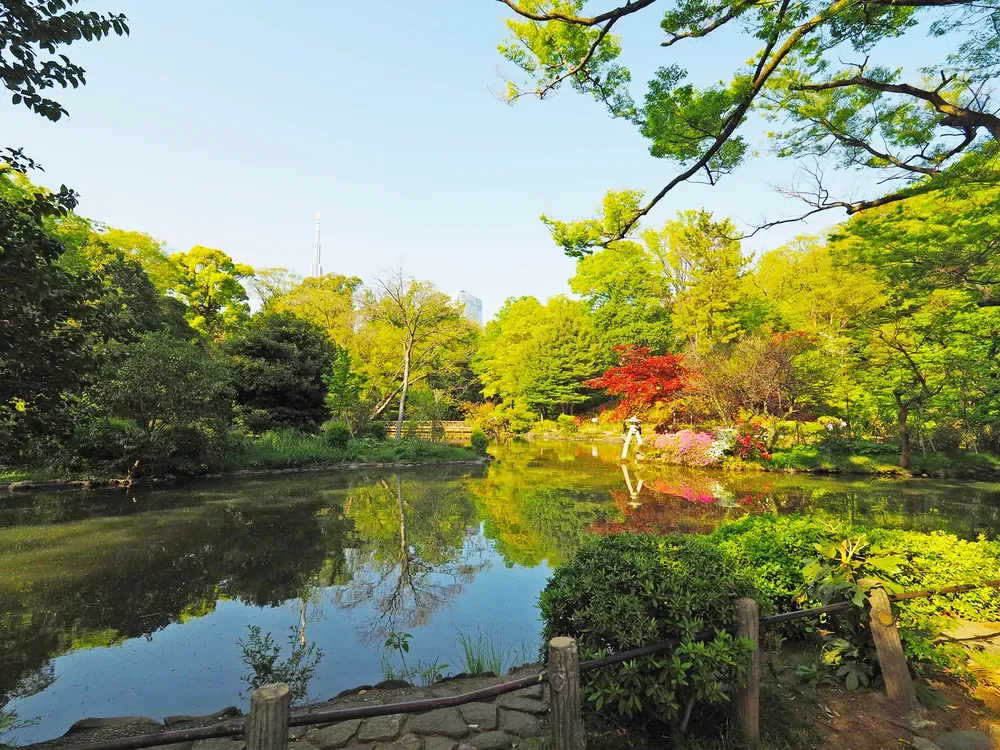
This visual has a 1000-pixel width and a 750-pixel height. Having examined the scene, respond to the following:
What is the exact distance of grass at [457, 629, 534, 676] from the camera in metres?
3.53

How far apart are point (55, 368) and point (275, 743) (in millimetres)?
A: 2160

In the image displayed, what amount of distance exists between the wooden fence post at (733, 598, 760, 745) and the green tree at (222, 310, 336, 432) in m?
15.4

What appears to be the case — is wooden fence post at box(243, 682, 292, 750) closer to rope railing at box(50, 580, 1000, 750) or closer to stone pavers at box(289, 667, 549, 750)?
rope railing at box(50, 580, 1000, 750)

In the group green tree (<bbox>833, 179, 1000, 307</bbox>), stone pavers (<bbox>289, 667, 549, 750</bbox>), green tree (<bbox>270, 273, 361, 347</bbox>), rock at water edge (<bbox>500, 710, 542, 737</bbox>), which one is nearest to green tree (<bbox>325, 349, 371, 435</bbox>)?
green tree (<bbox>270, 273, 361, 347</bbox>)

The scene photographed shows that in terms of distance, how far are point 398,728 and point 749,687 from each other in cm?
185

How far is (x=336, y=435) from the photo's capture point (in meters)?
15.3

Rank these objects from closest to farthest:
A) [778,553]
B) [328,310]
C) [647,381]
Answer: [778,553]
[647,381]
[328,310]

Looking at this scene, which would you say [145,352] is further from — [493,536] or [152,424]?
[493,536]

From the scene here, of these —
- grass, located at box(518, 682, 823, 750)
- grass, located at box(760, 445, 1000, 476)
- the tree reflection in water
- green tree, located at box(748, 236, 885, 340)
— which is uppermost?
green tree, located at box(748, 236, 885, 340)

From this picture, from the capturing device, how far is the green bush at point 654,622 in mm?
2129

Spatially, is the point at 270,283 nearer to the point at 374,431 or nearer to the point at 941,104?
the point at 374,431

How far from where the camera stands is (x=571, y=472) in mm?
14391

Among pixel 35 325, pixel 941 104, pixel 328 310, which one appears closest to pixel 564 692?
pixel 35 325

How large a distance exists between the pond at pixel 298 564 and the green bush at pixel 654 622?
1795 mm
